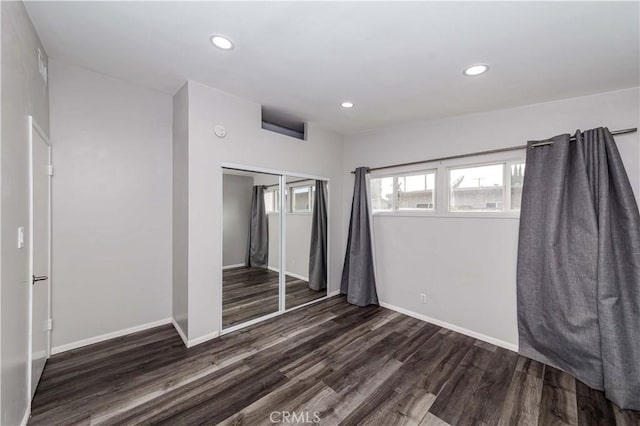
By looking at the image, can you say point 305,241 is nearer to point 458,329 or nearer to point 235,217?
point 235,217

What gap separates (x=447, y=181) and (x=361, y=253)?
4.91 ft

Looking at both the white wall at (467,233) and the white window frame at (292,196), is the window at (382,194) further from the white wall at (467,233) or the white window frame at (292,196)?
the white window frame at (292,196)

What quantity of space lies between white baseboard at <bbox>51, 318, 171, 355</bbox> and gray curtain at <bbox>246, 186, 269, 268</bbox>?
1194mm

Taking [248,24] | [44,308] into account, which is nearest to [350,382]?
[44,308]

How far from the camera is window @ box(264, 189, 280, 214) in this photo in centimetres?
327

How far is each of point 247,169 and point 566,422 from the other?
→ 11.1 ft

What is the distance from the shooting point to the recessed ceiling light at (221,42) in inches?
70.4

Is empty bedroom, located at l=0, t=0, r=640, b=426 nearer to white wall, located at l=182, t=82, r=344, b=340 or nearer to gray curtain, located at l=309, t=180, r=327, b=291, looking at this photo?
white wall, located at l=182, t=82, r=344, b=340

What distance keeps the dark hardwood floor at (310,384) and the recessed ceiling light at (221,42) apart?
8.56ft

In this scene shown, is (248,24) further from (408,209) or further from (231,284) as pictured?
(408,209)

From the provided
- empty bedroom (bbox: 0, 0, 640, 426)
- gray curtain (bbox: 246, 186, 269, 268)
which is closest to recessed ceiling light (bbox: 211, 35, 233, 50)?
empty bedroom (bbox: 0, 0, 640, 426)

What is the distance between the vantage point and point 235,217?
300cm

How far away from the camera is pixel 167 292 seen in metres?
2.99

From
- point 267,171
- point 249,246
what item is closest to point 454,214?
point 267,171
